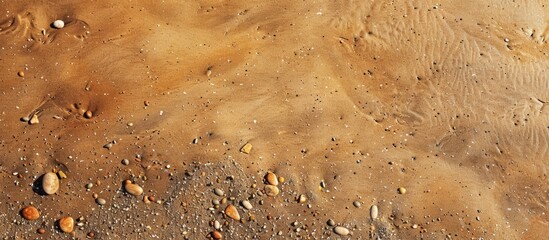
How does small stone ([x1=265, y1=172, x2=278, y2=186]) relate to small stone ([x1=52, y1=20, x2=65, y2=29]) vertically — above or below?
below

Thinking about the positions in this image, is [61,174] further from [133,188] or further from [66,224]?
[133,188]

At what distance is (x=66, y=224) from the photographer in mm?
6762

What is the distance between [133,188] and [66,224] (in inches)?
38.8

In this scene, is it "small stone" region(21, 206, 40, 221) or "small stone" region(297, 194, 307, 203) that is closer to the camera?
"small stone" region(21, 206, 40, 221)

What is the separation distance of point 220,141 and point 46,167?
2368 mm

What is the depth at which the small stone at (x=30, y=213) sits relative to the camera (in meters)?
6.77

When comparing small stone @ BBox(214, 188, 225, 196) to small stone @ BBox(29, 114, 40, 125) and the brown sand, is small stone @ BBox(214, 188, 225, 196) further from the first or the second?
small stone @ BBox(29, 114, 40, 125)

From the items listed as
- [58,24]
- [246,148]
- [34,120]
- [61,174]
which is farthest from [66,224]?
[58,24]

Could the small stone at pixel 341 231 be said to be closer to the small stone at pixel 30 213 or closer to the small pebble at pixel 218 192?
the small pebble at pixel 218 192

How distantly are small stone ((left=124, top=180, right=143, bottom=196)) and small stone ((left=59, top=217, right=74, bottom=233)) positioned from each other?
843 mm

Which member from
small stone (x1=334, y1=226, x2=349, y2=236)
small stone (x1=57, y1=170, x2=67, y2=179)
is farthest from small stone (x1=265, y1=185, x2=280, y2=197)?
small stone (x1=57, y1=170, x2=67, y2=179)

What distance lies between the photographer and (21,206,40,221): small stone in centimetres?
677

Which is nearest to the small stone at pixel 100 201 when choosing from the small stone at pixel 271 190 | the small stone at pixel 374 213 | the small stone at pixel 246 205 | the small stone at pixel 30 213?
the small stone at pixel 30 213

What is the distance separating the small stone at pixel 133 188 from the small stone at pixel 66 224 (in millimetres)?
843
